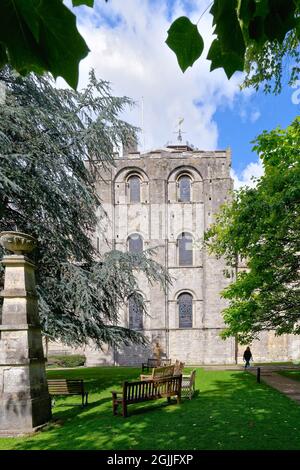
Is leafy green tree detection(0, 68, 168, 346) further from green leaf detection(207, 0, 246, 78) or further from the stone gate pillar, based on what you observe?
green leaf detection(207, 0, 246, 78)

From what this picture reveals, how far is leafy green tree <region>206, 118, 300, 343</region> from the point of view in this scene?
9844 mm

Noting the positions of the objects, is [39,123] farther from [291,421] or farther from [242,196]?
[291,421]

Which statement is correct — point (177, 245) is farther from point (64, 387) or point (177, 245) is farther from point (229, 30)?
point (229, 30)

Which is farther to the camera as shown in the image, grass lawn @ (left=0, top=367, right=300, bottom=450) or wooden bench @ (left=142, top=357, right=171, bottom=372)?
wooden bench @ (left=142, top=357, right=171, bottom=372)

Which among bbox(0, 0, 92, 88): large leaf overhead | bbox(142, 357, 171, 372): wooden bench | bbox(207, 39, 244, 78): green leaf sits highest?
bbox(207, 39, 244, 78): green leaf

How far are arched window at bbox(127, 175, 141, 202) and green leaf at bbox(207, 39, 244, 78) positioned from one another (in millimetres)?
28604

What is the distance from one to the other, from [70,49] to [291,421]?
9.02 metres

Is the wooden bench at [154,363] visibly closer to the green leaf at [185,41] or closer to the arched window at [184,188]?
the arched window at [184,188]

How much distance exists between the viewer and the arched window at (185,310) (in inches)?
1112

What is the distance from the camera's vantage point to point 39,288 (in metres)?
12.8

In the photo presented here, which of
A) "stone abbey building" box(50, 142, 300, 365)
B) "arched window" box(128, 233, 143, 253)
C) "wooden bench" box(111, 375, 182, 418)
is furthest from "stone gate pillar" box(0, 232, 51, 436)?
"arched window" box(128, 233, 143, 253)

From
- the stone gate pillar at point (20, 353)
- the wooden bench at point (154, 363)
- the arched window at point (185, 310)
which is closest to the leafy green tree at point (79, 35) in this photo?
the stone gate pillar at point (20, 353)
